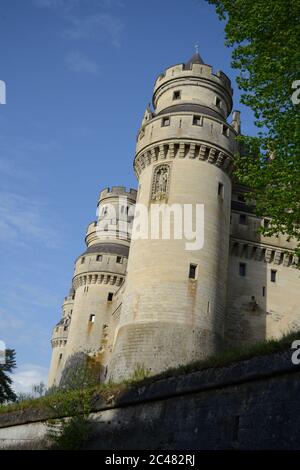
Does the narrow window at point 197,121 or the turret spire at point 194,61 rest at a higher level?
the turret spire at point 194,61

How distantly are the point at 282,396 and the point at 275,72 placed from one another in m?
8.42

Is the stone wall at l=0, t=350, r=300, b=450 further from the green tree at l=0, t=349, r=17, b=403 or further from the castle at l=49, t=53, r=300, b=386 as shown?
the green tree at l=0, t=349, r=17, b=403

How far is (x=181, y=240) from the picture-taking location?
71.1ft

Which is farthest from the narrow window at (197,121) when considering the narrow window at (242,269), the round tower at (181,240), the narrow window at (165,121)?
the narrow window at (242,269)

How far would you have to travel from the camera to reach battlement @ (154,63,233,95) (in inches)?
1048

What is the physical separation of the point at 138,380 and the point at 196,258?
31.1ft

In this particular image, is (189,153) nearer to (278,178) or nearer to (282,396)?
(278,178)

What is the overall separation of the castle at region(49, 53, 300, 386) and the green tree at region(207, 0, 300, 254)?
18.3ft

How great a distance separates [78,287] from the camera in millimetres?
36500

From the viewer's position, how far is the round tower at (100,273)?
33.4m

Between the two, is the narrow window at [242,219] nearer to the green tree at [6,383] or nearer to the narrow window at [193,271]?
the narrow window at [193,271]

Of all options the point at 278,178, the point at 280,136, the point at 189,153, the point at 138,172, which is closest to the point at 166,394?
the point at 278,178

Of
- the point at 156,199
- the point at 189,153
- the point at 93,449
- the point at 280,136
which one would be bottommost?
the point at 93,449

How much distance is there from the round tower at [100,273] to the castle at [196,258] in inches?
329
